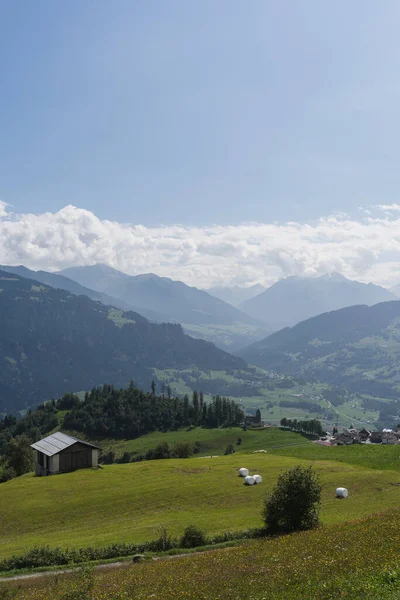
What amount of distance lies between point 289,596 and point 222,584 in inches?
223

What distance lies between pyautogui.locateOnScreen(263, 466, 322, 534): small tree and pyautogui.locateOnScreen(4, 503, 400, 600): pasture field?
4.22 meters

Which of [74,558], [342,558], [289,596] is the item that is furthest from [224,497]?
[289,596]

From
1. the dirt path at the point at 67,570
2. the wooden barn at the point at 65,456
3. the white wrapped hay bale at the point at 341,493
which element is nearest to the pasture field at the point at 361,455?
the white wrapped hay bale at the point at 341,493

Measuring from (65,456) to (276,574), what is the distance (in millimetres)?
79662

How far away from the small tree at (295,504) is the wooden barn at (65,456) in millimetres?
63950

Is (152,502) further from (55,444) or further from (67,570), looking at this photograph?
(55,444)

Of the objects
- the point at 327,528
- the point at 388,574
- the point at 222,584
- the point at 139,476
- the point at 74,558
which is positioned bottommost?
the point at 139,476

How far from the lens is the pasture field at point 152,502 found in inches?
2032

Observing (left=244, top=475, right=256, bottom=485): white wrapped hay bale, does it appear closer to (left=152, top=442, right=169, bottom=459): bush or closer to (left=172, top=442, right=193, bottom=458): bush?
(left=172, top=442, right=193, bottom=458): bush

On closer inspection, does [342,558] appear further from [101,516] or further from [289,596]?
[101,516]

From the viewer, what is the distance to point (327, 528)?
42125mm

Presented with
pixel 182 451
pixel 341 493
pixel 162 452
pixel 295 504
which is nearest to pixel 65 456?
pixel 341 493

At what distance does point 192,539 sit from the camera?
45969 millimetres

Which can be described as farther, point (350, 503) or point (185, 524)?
point (350, 503)
